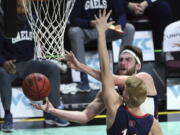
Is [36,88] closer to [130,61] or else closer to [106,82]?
[130,61]

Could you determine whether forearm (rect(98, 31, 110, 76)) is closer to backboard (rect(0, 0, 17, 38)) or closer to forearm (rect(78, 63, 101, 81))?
forearm (rect(78, 63, 101, 81))

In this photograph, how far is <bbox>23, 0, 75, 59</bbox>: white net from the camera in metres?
5.36

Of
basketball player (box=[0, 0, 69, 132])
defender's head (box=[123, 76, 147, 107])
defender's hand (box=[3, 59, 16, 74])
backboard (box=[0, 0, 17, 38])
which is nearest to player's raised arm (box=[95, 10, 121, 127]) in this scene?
defender's head (box=[123, 76, 147, 107])

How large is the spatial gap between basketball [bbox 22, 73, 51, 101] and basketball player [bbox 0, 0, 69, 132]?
120 centimetres

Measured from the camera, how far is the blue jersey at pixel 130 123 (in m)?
3.82

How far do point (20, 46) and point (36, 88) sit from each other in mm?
1690

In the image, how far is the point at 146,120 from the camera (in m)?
3.84

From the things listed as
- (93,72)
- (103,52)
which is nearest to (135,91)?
(103,52)

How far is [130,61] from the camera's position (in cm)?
446

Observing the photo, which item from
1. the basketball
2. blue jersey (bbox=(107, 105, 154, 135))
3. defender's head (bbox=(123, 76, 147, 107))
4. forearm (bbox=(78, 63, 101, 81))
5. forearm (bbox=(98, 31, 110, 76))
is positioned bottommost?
blue jersey (bbox=(107, 105, 154, 135))

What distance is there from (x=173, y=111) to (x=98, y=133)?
3.68ft

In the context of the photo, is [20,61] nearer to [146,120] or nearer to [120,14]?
[120,14]

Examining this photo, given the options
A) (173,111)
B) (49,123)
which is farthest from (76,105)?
(173,111)

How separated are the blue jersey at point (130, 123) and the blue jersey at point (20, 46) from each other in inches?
110
